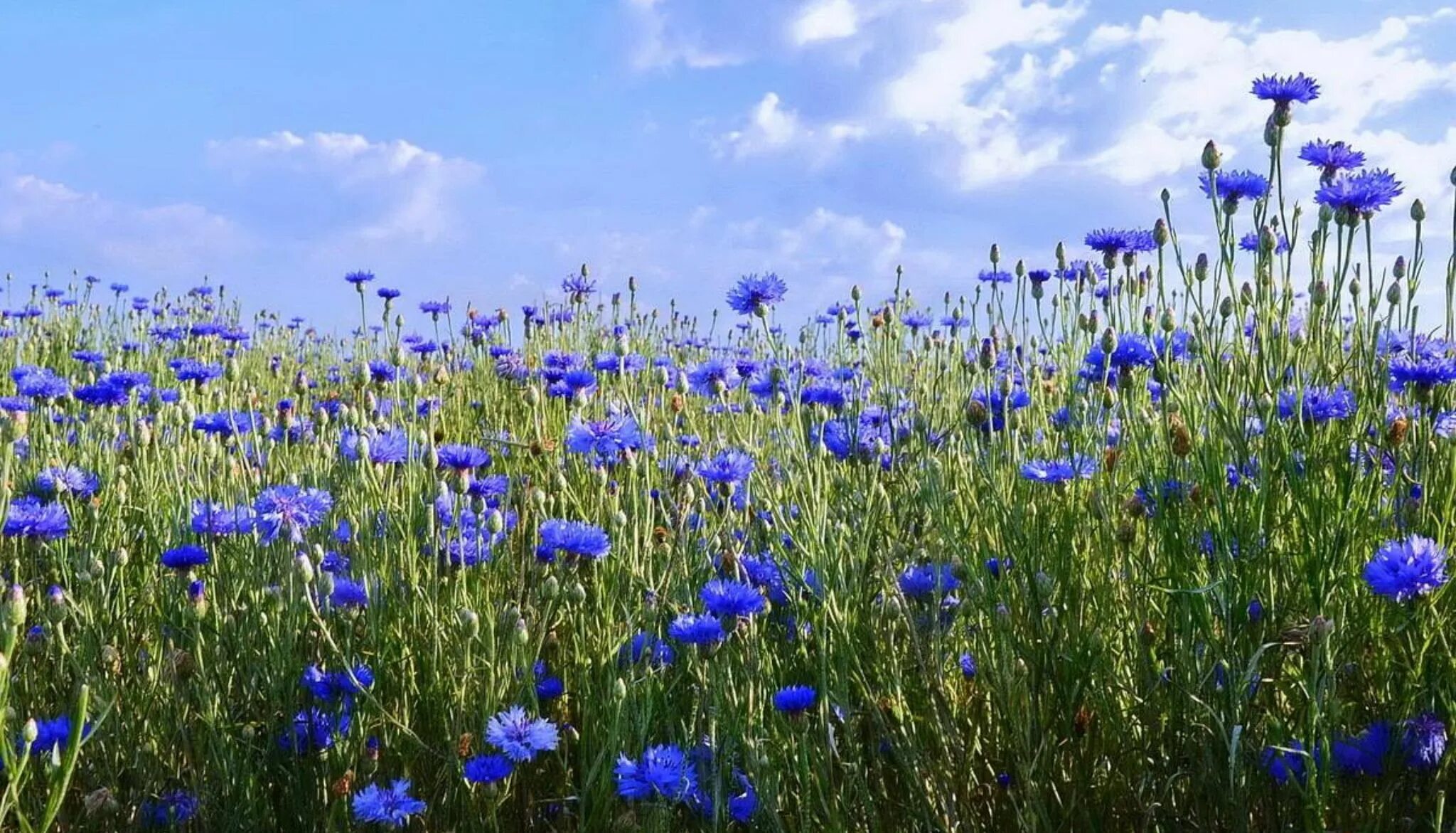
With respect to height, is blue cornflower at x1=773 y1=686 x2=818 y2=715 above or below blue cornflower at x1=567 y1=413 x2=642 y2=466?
below

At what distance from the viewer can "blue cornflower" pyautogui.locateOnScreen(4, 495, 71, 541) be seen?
2439 mm

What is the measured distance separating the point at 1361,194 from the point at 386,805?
82.1 inches

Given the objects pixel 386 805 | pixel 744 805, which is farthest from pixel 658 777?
pixel 386 805

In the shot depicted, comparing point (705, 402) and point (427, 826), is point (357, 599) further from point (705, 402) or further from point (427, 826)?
point (705, 402)

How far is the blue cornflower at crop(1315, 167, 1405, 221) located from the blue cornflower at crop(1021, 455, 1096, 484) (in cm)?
67

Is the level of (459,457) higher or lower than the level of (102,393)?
lower

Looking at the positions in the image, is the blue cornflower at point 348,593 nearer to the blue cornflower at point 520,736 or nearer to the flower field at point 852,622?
the flower field at point 852,622

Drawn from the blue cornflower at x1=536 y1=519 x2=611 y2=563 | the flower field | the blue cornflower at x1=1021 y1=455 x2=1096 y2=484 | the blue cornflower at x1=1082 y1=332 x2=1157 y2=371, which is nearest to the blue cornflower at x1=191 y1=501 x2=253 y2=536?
the flower field

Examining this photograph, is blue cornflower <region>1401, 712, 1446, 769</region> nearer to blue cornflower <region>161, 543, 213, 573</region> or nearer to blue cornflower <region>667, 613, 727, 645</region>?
blue cornflower <region>667, 613, 727, 645</region>

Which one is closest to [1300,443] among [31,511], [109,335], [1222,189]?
[1222,189]

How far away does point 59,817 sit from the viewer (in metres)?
2.12

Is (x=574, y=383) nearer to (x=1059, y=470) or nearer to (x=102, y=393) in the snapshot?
(x=102, y=393)

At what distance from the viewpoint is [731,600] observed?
1884 mm

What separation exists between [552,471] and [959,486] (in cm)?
122
